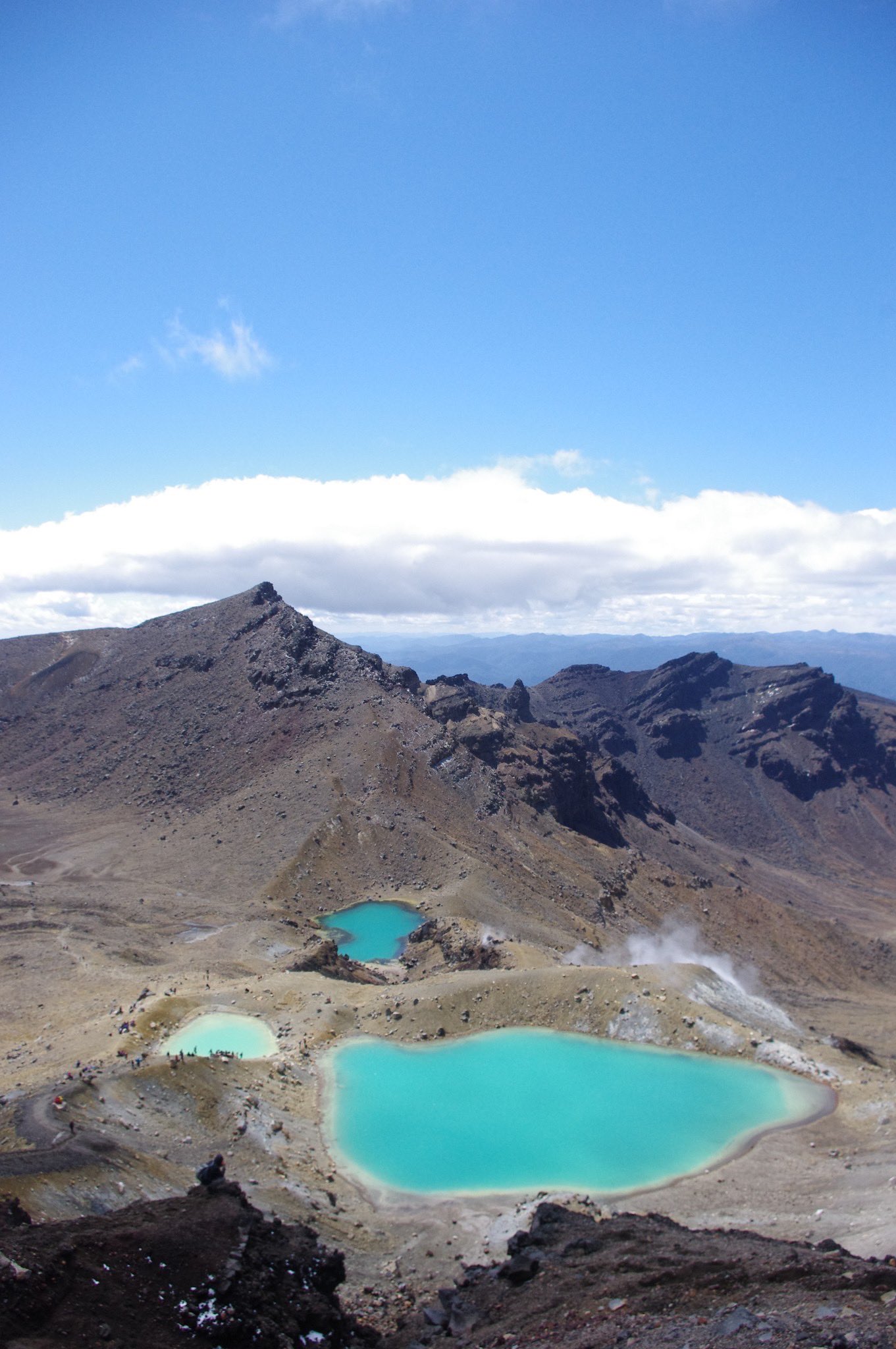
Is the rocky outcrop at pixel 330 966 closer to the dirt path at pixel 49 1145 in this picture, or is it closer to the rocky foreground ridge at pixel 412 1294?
the dirt path at pixel 49 1145

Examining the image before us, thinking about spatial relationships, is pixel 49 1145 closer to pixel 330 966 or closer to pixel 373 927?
pixel 330 966

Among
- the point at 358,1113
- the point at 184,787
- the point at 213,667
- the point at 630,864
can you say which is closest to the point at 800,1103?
the point at 358,1113

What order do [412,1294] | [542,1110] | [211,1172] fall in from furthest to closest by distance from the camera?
1. [542,1110]
2. [211,1172]
3. [412,1294]

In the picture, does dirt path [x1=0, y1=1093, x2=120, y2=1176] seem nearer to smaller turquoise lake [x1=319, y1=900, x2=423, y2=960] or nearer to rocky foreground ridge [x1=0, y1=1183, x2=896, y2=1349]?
rocky foreground ridge [x1=0, y1=1183, x2=896, y2=1349]

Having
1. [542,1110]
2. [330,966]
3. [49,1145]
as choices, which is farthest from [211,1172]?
→ [330,966]

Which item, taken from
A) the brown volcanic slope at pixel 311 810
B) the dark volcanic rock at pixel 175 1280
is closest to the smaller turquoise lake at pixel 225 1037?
the dark volcanic rock at pixel 175 1280

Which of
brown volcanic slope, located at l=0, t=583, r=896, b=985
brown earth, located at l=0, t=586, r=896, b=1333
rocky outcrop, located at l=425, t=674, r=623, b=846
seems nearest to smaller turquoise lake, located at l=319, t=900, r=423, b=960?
brown volcanic slope, located at l=0, t=583, r=896, b=985
